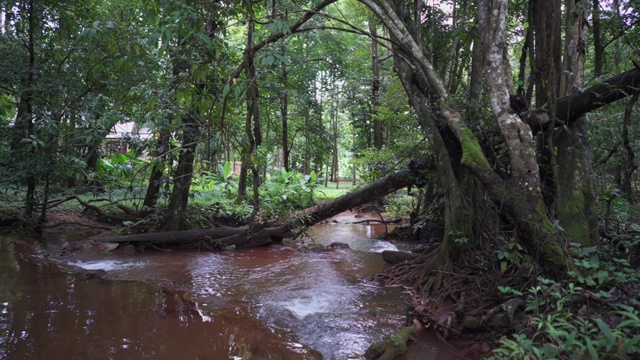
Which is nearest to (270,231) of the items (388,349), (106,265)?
(106,265)

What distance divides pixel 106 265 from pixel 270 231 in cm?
389

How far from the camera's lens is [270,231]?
35.2 ft

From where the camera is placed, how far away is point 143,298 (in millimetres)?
6305

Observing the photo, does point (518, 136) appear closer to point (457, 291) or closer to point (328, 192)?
point (457, 291)

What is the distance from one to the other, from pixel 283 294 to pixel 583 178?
501 cm

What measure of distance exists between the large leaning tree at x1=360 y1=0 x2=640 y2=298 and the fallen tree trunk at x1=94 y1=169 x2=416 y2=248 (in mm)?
2534

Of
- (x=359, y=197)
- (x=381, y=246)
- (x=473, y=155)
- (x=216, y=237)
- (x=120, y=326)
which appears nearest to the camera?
(x=120, y=326)

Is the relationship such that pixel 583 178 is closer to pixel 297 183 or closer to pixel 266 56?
pixel 266 56

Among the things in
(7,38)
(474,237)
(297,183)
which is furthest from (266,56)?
(297,183)

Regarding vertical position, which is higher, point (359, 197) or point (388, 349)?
point (359, 197)

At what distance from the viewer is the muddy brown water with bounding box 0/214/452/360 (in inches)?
181

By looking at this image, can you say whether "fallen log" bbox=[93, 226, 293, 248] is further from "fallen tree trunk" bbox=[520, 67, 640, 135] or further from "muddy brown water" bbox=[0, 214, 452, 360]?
"fallen tree trunk" bbox=[520, 67, 640, 135]

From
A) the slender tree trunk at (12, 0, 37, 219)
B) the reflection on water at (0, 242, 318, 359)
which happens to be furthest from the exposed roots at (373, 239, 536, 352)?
the slender tree trunk at (12, 0, 37, 219)

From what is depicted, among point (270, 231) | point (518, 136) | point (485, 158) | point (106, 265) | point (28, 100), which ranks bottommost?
point (106, 265)
